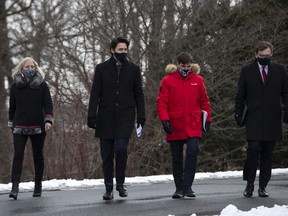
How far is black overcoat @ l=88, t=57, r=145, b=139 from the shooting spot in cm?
944

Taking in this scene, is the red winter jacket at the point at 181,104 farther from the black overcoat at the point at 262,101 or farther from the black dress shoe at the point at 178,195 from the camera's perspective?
the black dress shoe at the point at 178,195

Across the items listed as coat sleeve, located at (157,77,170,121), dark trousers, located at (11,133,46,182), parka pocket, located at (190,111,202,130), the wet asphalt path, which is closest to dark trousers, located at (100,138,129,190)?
the wet asphalt path

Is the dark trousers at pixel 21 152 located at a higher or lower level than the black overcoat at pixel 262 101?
lower

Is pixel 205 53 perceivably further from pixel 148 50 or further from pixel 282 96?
pixel 282 96

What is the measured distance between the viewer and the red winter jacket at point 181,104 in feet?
31.4

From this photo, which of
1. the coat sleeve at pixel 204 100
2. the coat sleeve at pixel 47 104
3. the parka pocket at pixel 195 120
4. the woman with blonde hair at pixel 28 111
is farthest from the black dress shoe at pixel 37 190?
the coat sleeve at pixel 204 100

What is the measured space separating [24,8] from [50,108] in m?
20.1

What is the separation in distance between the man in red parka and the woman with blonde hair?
63.4 inches

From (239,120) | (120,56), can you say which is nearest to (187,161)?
(239,120)

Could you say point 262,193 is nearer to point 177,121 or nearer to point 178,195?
point 178,195

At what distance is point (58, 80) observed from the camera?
21453 mm

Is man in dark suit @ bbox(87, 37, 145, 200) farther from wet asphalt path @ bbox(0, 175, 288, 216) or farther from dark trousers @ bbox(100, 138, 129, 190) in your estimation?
wet asphalt path @ bbox(0, 175, 288, 216)

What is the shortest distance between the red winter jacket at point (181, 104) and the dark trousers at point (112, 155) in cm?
59

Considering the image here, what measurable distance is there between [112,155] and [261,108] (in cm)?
185
